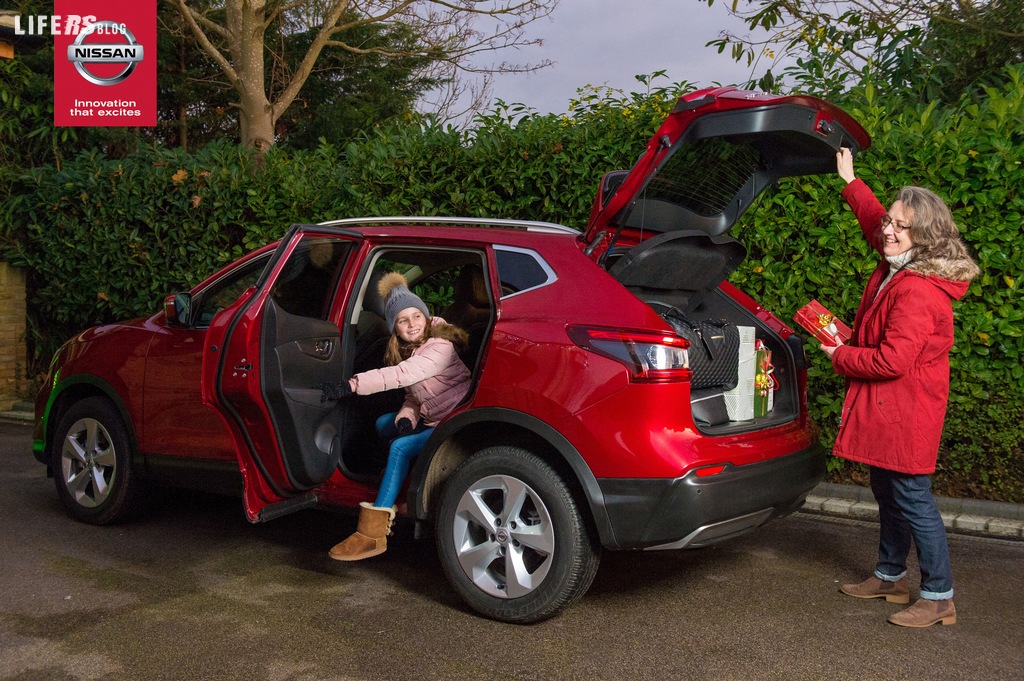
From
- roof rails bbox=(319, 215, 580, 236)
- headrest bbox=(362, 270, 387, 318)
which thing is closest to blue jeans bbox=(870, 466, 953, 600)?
roof rails bbox=(319, 215, 580, 236)

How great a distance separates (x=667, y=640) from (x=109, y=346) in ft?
11.9

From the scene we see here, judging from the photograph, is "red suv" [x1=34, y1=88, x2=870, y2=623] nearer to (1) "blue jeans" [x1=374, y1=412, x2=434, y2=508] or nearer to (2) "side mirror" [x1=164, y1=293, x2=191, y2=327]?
(2) "side mirror" [x1=164, y1=293, x2=191, y2=327]

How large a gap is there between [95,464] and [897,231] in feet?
14.9

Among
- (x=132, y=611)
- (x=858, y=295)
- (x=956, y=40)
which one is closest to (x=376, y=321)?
(x=132, y=611)

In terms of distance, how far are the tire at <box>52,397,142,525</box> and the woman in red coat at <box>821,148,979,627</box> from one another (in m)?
3.88

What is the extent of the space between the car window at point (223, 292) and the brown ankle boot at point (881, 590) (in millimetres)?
3445

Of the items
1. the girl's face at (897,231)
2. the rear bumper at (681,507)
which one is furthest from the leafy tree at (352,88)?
the rear bumper at (681,507)

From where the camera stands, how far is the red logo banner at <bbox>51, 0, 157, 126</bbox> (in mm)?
12344

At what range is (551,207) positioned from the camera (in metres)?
7.46

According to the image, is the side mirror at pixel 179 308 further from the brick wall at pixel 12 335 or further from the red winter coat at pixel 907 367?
the brick wall at pixel 12 335

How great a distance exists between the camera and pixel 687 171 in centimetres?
452

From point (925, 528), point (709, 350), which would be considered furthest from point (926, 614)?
point (709, 350)

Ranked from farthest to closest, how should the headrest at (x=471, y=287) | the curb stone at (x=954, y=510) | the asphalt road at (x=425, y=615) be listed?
the curb stone at (x=954, y=510), the headrest at (x=471, y=287), the asphalt road at (x=425, y=615)

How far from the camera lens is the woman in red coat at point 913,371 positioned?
4.26 metres
